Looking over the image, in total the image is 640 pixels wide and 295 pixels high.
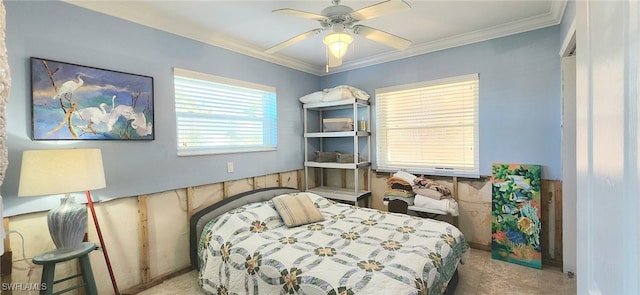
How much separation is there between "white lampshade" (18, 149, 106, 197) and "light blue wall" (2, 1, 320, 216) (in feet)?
1.04

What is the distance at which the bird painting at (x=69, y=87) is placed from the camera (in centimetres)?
Result: 202

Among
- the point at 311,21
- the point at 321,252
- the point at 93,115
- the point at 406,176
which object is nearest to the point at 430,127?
the point at 406,176

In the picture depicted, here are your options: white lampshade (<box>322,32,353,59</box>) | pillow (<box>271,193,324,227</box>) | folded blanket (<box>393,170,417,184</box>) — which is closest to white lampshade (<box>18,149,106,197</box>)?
pillow (<box>271,193,324,227</box>)

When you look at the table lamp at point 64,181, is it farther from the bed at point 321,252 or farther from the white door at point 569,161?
the white door at point 569,161

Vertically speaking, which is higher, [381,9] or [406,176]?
[381,9]

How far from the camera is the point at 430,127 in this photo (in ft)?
11.4

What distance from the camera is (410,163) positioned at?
3.66 m

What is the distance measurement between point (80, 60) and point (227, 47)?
138 cm

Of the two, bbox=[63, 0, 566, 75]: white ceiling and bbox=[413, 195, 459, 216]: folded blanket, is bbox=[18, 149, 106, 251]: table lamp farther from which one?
bbox=[413, 195, 459, 216]: folded blanket

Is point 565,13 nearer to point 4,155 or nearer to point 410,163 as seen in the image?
point 410,163

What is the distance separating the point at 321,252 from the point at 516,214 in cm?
220

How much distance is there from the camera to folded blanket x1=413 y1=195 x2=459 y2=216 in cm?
301

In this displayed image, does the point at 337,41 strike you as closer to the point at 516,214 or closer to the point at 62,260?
the point at 62,260

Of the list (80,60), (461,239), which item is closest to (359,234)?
(461,239)
